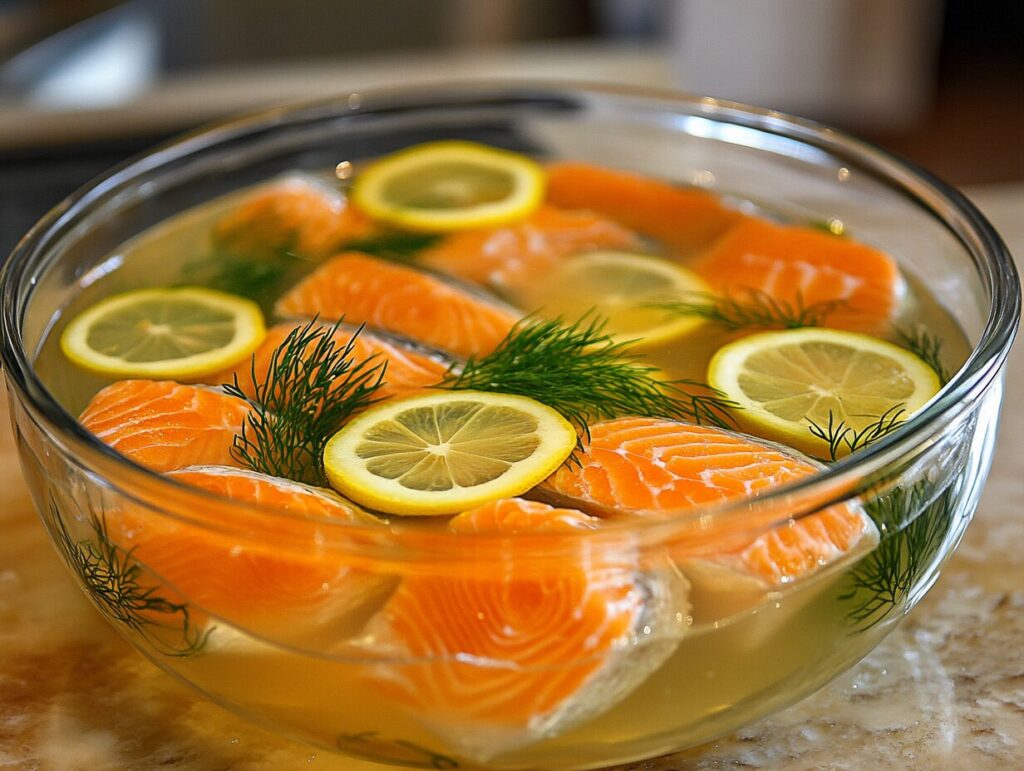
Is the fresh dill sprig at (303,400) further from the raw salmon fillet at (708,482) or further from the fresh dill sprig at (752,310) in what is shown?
the fresh dill sprig at (752,310)

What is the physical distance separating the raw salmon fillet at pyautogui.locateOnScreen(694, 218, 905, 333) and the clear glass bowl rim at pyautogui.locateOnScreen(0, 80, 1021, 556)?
71mm

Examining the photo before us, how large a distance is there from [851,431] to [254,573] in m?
0.41

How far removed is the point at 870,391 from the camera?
88 cm

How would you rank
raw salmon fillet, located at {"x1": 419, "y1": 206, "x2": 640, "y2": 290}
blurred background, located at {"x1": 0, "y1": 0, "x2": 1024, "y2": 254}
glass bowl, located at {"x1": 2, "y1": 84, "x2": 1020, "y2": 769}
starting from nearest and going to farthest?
glass bowl, located at {"x1": 2, "y1": 84, "x2": 1020, "y2": 769}
raw salmon fillet, located at {"x1": 419, "y1": 206, "x2": 640, "y2": 290}
blurred background, located at {"x1": 0, "y1": 0, "x2": 1024, "y2": 254}

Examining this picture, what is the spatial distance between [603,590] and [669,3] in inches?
110

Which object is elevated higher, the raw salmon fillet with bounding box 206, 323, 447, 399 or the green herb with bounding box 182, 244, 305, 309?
the green herb with bounding box 182, 244, 305, 309

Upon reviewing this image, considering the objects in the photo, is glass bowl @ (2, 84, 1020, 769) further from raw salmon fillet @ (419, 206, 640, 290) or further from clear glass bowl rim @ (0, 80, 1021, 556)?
raw salmon fillet @ (419, 206, 640, 290)

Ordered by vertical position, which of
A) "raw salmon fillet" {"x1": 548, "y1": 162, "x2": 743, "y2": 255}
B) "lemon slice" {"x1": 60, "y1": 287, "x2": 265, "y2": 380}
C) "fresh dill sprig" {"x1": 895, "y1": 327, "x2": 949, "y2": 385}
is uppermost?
"raw salmon fillet" {"x1": 548, "y1": 162, "x2": 743, "y2": 255}

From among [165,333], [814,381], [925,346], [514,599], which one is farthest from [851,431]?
[165,333]

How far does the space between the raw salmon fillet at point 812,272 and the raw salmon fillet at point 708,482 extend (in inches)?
10.2

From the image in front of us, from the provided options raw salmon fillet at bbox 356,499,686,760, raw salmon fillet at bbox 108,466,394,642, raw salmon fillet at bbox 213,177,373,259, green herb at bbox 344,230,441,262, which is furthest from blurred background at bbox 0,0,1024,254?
raw salmon fillet at bbox 356,499,686,760

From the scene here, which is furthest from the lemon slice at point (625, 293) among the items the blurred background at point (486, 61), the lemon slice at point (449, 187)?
the blurred background at point (486, 61)

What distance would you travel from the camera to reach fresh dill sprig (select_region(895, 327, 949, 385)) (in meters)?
0.94

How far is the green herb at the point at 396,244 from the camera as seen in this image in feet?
3.82
